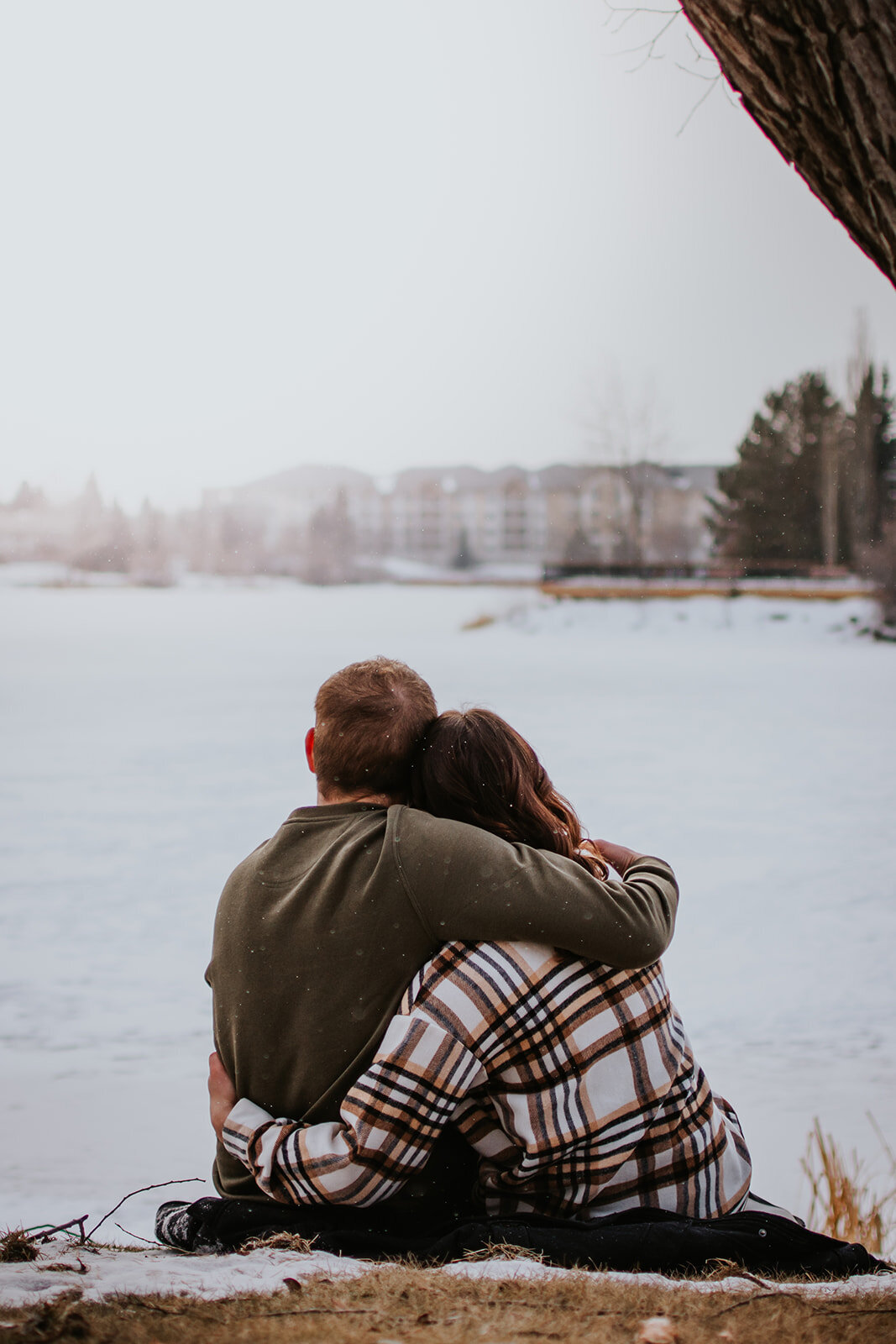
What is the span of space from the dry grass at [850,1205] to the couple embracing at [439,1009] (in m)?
1.02

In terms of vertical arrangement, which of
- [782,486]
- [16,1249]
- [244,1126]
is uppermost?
[782,486]

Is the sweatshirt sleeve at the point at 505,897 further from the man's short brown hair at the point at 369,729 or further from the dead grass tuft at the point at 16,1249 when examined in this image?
the dead grass tuft at the point at 16,1249

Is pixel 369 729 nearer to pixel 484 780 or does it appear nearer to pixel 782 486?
pixel 484 780

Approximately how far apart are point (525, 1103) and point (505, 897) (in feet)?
0.78

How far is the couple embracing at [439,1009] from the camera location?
1.10m

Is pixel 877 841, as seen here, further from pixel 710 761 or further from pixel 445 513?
pixel 445 513

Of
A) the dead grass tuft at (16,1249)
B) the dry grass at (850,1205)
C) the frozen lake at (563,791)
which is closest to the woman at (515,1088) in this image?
the dead grass tuft at (16,1249)

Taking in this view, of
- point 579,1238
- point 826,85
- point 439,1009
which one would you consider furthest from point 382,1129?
point 826,85

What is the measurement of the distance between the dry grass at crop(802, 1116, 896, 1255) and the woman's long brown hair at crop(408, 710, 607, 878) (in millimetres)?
1231

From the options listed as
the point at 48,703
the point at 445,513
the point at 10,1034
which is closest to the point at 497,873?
the point at 10,1034

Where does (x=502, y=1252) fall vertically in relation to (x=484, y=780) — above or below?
below

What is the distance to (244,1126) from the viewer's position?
1193 mm

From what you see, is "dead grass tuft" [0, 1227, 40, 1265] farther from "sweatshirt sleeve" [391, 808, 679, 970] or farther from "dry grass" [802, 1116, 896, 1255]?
"dry grass" [802, 1116, 896, 1255]

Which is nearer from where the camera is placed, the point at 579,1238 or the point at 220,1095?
the point at 579,1238
